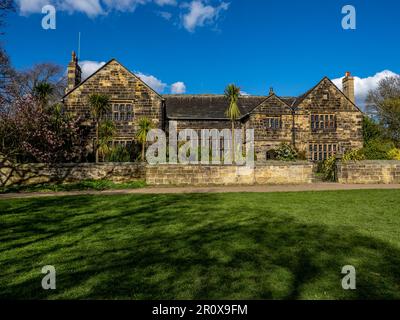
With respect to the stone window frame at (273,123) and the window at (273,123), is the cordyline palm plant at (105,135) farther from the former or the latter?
the window at (273,123)

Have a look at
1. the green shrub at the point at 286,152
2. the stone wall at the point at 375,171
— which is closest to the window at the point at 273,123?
the green shrub at the point at 286,152

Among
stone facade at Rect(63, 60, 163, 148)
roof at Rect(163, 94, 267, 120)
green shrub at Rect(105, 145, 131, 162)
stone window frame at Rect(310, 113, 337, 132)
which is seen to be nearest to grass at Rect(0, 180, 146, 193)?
green shrub at Rect(105, 145, 131, 162)

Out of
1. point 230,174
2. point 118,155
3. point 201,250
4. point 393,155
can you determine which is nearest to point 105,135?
point 118,155

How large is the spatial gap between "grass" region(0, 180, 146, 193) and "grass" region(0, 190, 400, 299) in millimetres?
5786

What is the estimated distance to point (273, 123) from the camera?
28531 mm

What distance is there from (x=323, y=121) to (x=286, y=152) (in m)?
6.28

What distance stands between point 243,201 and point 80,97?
60.3 ft

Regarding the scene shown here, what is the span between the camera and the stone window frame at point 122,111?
2486 centimetres

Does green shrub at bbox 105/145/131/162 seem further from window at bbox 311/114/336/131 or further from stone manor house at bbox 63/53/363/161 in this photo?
window at bbox 311/114/336/131

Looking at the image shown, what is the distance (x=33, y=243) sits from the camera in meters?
6.07

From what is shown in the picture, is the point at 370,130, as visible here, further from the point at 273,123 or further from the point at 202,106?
the point at 202,106

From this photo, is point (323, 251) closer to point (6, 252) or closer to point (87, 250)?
point (87, 250)

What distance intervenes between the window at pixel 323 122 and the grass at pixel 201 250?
65.1ft

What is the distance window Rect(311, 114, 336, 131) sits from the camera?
29.0 metres
